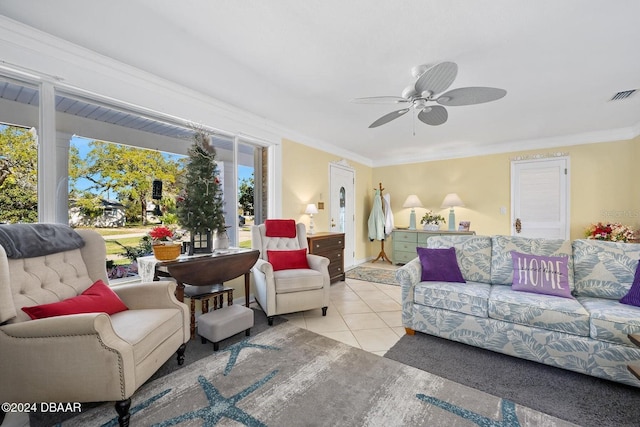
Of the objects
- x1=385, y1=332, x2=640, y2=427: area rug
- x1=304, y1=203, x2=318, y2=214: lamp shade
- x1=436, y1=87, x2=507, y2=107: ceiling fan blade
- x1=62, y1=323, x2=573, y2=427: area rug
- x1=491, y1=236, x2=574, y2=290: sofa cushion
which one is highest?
Result: x1=436, y1=87, x2=507, y2=107: ceiling fan blade

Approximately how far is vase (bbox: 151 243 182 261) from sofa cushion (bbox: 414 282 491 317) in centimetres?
212

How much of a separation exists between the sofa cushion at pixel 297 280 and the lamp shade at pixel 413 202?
3209 millimetres

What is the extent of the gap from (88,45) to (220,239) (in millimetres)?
1859

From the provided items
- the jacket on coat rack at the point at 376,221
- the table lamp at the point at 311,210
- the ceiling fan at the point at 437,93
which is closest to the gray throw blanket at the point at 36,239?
the ceiling fan at the point at 437,93

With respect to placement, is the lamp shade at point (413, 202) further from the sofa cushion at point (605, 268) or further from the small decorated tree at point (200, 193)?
the small decorated tree at point (200, 193)

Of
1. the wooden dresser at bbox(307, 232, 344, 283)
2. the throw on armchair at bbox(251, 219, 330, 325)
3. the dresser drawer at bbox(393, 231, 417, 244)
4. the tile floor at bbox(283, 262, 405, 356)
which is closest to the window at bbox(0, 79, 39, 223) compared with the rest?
the throw on armchair at bbox(251, 219, 330, 325)

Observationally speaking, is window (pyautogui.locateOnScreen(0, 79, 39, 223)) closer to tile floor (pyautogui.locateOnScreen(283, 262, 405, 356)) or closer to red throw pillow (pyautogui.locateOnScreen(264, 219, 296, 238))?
red throw pillow (pyautogui.locateOnScreen(264, 219, 296, 238))

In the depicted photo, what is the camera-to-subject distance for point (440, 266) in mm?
2482

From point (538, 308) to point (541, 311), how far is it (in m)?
0.02

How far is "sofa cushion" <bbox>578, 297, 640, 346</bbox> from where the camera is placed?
5.22ft

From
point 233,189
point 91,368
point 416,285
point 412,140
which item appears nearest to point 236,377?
point 91,368

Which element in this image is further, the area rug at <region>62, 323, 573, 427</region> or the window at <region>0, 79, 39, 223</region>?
the window at <region>0, 79, 39, 223</region>

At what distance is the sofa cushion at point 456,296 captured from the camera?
207cm

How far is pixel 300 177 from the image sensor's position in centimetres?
412
